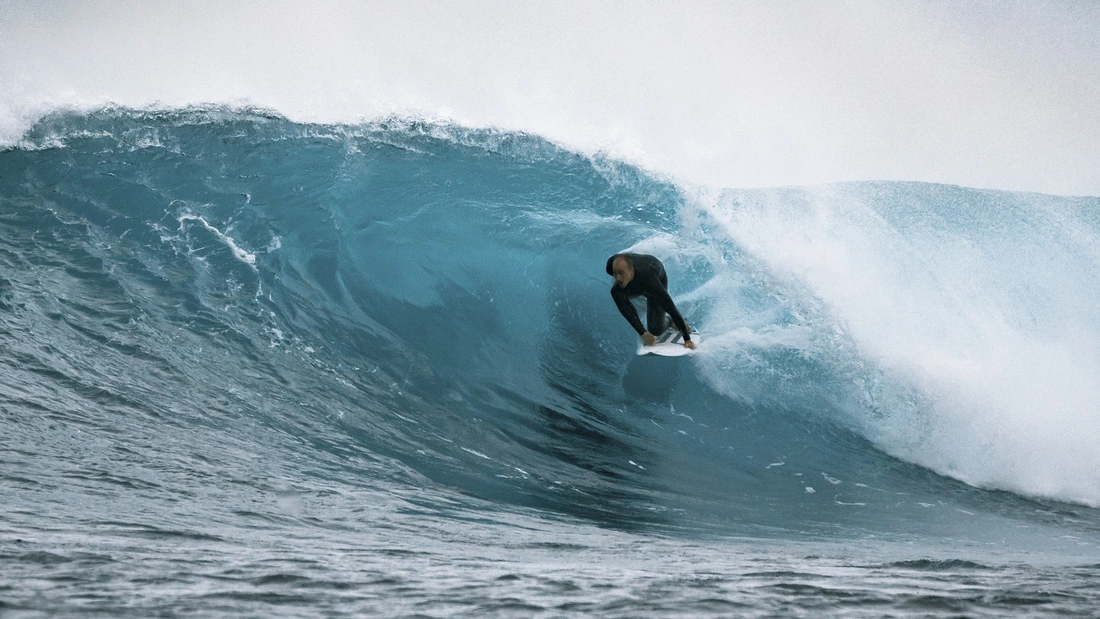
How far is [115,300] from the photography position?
6.86 m

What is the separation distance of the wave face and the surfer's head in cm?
118

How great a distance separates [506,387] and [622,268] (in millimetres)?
1456

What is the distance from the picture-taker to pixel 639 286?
633 centimetres

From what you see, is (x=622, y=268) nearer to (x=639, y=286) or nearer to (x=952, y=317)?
(x=639, y=286)

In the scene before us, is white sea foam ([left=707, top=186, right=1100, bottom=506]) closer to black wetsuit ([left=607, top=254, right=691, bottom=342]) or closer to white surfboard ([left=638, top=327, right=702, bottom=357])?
white surfboard ([left=638, top=327, right=702, bottom=357])

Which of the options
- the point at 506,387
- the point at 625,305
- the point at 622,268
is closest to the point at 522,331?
the point at 506,387

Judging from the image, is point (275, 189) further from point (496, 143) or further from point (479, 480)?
point (479, 480)

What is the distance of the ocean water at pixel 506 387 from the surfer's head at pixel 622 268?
118cm

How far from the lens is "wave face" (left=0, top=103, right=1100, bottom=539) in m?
5.36

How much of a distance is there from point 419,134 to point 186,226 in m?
3.14

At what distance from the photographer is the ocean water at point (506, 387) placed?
277cm

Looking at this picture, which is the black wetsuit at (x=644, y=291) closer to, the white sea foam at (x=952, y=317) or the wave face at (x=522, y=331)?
the wave face at (x=522, y=331)

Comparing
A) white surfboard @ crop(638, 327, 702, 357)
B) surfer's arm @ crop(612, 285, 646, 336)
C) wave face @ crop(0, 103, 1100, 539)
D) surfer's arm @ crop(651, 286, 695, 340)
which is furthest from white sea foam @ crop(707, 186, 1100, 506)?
surfer's arm @ crop(612, 285, 646, 336)

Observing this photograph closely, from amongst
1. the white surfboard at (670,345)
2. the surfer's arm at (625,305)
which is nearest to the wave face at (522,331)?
the white surfboard at (670,345)
